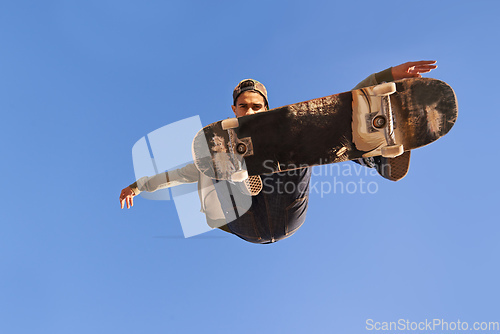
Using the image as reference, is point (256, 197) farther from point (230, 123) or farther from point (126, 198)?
point (126, 198)

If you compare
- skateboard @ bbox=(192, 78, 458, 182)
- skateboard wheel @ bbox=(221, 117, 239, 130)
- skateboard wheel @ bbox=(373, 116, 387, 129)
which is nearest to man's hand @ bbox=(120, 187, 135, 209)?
skateboard @ bbox=(192, 78, 458, 182)

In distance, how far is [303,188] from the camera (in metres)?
3.71

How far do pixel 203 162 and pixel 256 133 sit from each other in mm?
673

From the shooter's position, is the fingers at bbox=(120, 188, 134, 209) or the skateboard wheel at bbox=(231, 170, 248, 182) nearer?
the skateboard wheel at bbox=(231, 170, 248, 182)

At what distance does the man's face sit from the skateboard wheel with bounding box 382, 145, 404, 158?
1756 mm

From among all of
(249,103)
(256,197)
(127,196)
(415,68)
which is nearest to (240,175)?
(256,197)

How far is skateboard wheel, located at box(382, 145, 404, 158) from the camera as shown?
277 centimetres

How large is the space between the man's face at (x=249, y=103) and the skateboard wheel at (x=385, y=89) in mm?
1580

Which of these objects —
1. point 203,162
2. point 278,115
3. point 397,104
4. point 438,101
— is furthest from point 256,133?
point 438,101

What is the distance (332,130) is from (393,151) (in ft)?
2.00

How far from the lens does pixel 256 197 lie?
143 inches

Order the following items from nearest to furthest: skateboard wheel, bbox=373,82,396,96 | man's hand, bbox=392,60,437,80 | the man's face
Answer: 1. skateboard wheel, bbox=373,82,396,96
2. man's hand, bbox=392,60,437,80
3. the man's face

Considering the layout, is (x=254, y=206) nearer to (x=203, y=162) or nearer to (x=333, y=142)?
(x=203, y=162)

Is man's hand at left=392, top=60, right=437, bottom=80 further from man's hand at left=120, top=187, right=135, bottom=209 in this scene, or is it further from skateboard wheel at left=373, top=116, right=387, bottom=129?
man's hand at left=120, top=187, right=135, bottom=209
